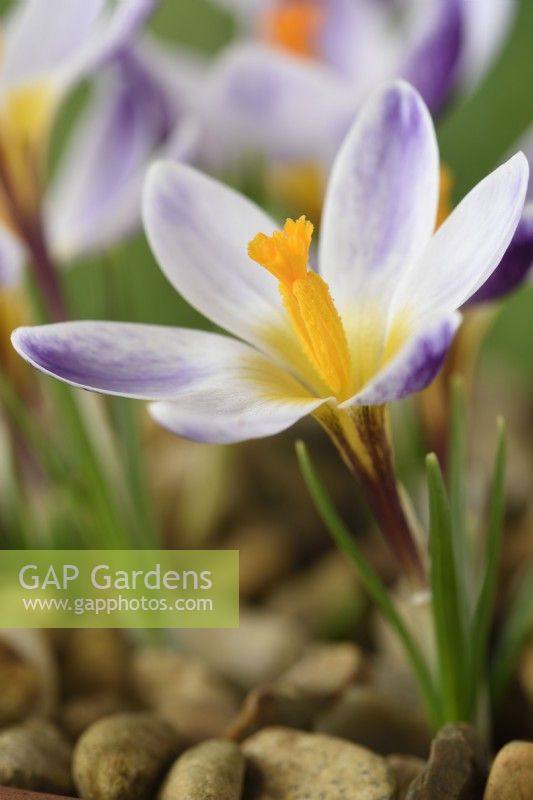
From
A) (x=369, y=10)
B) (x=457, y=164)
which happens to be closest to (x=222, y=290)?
(x=369, y=10)

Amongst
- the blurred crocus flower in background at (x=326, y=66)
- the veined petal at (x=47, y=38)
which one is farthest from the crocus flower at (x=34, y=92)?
the blurred crocus flower in background at (x=326, y=66)

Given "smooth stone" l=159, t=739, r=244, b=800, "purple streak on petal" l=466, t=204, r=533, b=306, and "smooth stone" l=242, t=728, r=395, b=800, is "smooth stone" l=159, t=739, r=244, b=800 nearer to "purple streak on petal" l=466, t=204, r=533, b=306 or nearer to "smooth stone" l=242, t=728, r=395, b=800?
"smooth stone" l=242, t=728, r=395, b=800

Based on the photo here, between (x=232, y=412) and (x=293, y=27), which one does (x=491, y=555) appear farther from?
(x=293, y=27)

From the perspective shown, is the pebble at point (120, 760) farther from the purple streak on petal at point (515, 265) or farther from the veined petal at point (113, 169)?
the veined petal at point (113, 169)

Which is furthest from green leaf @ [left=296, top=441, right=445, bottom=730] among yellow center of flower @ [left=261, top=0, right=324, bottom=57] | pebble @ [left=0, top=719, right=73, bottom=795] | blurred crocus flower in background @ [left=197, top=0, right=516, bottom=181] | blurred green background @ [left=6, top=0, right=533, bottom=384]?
blurred green background @ [left=6, top=0, right=533, bottom=384]


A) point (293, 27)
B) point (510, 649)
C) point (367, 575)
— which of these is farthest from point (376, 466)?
point (293, 27)

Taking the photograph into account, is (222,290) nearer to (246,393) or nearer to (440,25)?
(246,393)
